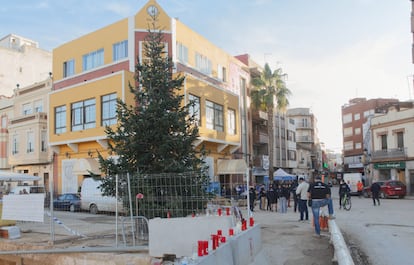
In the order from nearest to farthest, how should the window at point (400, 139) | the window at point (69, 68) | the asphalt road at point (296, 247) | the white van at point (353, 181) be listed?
the asphalt road at point (296, 247)
the window at point (69, 68)
the white van at point (353, 181)
the window at point (400, 139)

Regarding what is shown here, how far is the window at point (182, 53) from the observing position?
1105 inches

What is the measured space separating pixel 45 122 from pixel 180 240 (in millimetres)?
29008

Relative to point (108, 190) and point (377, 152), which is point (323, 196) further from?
point (377, 152)

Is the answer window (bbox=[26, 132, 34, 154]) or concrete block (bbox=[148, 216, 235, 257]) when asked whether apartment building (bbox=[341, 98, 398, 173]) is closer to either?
window (bbox=[26, 132, 34, 154])

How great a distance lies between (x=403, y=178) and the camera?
40094mm

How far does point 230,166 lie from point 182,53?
918 cm

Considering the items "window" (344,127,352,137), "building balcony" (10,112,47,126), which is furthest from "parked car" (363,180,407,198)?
"window" (344,127,352,137)

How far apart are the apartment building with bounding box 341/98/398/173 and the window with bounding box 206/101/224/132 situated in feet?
152

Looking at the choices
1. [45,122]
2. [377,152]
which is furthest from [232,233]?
[377,152]

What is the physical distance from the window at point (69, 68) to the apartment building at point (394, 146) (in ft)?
108

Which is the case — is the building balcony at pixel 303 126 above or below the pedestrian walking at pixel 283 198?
above

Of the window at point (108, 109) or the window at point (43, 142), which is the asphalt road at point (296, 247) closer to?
the window at point (108, 109)

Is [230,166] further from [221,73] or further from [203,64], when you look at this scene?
[221,73]

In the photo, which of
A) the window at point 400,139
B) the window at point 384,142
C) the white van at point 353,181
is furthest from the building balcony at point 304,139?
the white van at point 353,181
